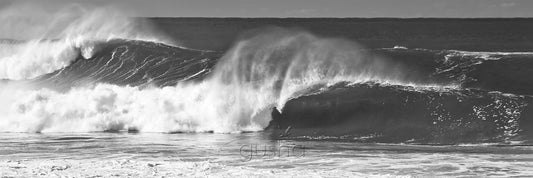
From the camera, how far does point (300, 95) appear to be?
1988 centimetres

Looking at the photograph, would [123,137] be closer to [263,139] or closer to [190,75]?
[263,139]

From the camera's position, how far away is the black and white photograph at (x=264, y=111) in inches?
478

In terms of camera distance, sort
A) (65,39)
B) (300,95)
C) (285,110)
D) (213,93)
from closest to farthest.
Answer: (285,110), (300,95), (213,93), (65,39)

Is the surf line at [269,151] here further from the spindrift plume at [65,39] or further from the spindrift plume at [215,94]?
the spindrift plume at [65,39]

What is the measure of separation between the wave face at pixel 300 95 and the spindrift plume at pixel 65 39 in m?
1.82

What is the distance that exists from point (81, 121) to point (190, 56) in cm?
644

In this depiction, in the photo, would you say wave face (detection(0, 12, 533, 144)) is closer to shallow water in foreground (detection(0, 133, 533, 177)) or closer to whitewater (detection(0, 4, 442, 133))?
whitewater (detection(0, 4, 442, 133))

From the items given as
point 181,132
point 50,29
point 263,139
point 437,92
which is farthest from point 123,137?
point 50,29

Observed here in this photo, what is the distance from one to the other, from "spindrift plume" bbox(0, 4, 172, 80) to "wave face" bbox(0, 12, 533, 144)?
1.82 m

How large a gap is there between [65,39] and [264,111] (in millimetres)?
11487

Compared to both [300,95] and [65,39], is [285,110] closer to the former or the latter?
[300,95]

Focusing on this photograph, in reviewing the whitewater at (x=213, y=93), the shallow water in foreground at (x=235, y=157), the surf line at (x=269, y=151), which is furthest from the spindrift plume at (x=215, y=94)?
the surf line at (x=269, y=151)

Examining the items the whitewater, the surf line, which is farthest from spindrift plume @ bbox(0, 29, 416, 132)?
the surf line

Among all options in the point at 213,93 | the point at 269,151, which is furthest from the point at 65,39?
the point at 269,151
